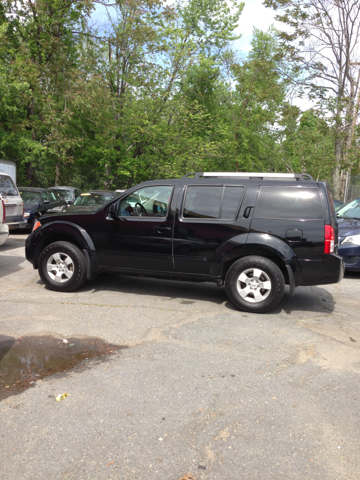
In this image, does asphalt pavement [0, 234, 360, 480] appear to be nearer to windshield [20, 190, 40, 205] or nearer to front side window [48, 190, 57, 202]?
windshield [20, 190, 40, 205]

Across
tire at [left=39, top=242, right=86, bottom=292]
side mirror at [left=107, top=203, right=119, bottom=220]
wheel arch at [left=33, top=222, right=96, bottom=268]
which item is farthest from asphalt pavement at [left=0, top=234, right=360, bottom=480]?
side mirror at [left=107, top=203, right=119, bottom=220]

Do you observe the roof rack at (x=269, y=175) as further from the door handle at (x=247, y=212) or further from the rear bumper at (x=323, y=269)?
the rear bumper at (x=323, y=269)

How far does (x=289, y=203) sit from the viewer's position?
5.73 metres

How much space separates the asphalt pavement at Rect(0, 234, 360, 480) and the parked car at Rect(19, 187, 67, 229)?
8.90 metres

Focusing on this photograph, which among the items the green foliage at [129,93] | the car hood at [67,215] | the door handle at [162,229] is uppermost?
the green foliage at [129,93]

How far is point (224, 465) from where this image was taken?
253 cm

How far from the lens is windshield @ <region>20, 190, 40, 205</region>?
14836mm

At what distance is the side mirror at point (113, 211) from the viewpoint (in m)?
6.38

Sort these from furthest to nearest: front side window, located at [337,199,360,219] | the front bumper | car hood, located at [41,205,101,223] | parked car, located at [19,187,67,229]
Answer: parked car, located at [19,187,67,229]
front side window, located at [337,199,360,219]
the front bumper
car hood, located at [41,205,101,223]

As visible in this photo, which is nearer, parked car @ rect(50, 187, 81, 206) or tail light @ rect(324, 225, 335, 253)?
tail light @ rect(324, 225, 335, 253)

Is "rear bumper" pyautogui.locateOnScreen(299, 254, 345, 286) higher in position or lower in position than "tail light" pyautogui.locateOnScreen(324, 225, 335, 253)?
lower

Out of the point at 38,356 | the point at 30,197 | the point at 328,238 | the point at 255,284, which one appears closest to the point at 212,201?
the point at 255,284

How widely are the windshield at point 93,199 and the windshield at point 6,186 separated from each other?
182 cm

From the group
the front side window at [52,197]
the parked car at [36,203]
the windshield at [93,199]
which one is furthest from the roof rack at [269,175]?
the front side window at [52,197]
